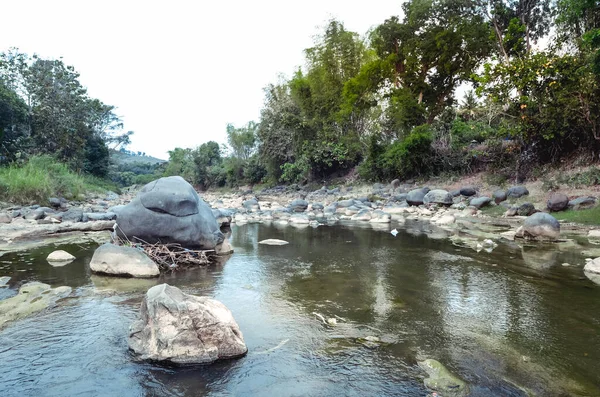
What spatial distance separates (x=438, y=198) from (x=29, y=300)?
14.6 meters

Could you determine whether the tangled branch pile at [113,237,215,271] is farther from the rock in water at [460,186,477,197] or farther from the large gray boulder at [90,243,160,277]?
the rock in water at [460,186,477,197]

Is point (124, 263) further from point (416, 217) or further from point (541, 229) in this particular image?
point (416, 217)

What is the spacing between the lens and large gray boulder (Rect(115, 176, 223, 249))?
6.73 meters

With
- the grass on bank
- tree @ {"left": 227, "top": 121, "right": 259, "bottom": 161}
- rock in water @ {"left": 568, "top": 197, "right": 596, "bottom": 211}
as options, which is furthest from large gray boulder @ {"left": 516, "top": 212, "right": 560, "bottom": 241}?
tree @ {"left": 227, "top": 121, "right": 259, "bottom": 161}

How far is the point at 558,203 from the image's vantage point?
12078 mm

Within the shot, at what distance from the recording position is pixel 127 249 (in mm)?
6148

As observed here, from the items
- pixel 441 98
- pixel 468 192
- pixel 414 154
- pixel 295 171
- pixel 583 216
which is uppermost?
pixel 441 98

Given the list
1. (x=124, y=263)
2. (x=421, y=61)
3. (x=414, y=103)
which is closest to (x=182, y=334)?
(x=124, y=263)

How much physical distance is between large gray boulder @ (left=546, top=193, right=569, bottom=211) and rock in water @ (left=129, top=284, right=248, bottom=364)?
12.2 meters

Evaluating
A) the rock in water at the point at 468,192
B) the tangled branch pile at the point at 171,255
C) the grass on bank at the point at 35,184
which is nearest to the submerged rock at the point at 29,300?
the tangled branch pile at the point at 171,255

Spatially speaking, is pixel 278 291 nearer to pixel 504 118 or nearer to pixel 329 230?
pixel 329 230

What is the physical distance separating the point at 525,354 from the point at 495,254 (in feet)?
15.7

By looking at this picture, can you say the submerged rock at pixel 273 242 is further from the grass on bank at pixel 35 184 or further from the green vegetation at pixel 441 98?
the grass on bank at pixel 35 184

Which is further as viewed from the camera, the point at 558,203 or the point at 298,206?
the point at 298,206
